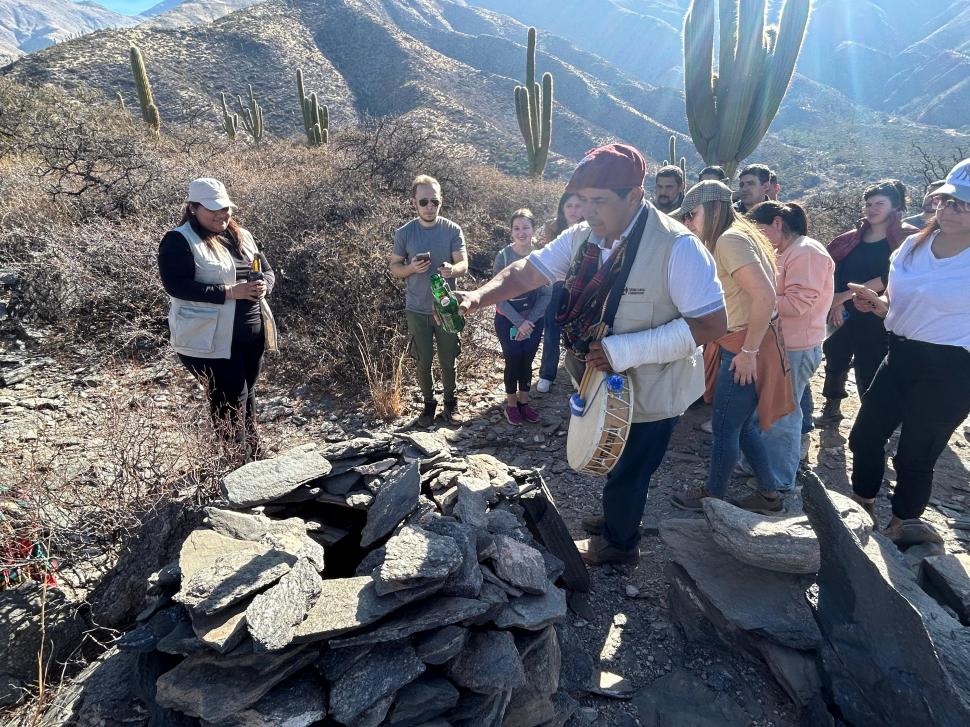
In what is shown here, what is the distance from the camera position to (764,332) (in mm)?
2539

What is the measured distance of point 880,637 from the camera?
1.81m

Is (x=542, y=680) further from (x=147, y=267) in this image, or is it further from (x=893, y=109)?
(x=893, y=109)

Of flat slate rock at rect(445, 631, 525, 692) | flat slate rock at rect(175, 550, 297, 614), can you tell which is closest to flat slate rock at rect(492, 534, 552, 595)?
flat slate rock at rect(445, 631, 525, 692)

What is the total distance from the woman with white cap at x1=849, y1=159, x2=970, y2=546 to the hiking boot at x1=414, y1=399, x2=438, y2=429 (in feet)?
9.64

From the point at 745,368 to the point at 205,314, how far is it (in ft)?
9.54

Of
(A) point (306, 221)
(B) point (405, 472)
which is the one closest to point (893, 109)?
(A) point (306, 221)

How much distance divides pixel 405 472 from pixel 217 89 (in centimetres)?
3196

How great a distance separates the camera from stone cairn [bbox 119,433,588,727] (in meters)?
1.58

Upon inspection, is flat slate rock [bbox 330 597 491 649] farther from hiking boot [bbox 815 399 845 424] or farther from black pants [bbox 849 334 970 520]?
hiking boot [bbox 815 399 845 424]

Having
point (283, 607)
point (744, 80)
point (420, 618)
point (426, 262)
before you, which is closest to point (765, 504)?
point (420, 618)

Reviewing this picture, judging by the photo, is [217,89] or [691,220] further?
[217,89]

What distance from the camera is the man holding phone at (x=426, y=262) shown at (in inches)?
150

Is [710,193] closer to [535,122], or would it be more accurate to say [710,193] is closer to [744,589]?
[744,589]

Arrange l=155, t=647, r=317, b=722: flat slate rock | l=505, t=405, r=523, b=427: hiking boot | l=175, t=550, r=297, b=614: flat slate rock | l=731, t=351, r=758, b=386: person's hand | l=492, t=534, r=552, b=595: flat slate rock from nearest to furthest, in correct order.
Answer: l=155, t=647, r=317, b=722: flat slate rock < l=175, t=550, r=297, b=614: flat slate rock < l=492, t=534, r=552, b=595: flat slate rock < l=731, t=351, r=758, b=386: person's hand < l=505, t=405, r=523, b=427: hiking boot
